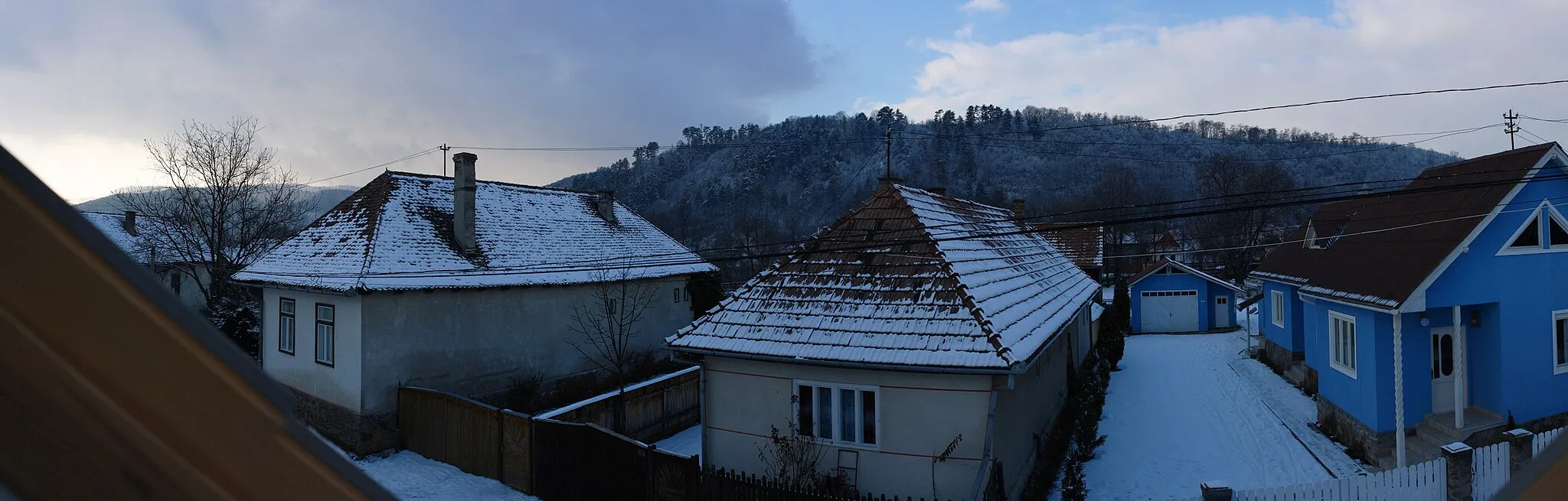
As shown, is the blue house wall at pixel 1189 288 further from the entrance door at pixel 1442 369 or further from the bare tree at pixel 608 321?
the bare tree at pixel 608 321

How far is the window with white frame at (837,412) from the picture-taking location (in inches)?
412

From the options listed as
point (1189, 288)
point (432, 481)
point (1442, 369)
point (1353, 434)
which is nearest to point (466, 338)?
point (432, 481)

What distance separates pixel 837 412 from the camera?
10617 millimetres

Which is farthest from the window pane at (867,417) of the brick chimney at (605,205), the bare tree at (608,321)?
the brick chimney at (605,205)

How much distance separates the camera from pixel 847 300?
38.2ft

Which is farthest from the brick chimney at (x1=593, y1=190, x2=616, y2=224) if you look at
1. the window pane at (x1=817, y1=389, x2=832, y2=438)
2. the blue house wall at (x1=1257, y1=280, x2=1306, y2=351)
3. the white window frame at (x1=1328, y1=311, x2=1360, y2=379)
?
the blue house wall at (x1=1257, y1=280, x2=1306, y2=351)

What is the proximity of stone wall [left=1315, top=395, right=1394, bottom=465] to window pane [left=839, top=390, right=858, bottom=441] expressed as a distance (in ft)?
36.3

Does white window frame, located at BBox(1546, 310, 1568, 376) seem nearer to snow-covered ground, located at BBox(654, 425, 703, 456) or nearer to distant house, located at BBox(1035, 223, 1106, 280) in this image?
snow-covered ground, located at BBox(654, 425, 703, 456)

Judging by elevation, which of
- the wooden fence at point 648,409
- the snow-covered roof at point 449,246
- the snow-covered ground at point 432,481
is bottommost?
the snow-covered ground at point 432,481

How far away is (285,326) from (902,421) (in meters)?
17.2

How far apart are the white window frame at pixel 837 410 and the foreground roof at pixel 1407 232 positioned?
8.62 m

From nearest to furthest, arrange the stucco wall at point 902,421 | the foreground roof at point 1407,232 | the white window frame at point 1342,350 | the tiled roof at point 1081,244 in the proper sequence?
1. the stucco wall at point 902,421
2. the foreground roof at point 1407,232
3. the white window frame at point 1342,350
4. the tiled roof at point 1081,244

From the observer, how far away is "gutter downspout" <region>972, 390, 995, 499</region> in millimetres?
9391

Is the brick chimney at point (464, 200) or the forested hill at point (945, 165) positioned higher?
the forested hill at point (945, 165)
